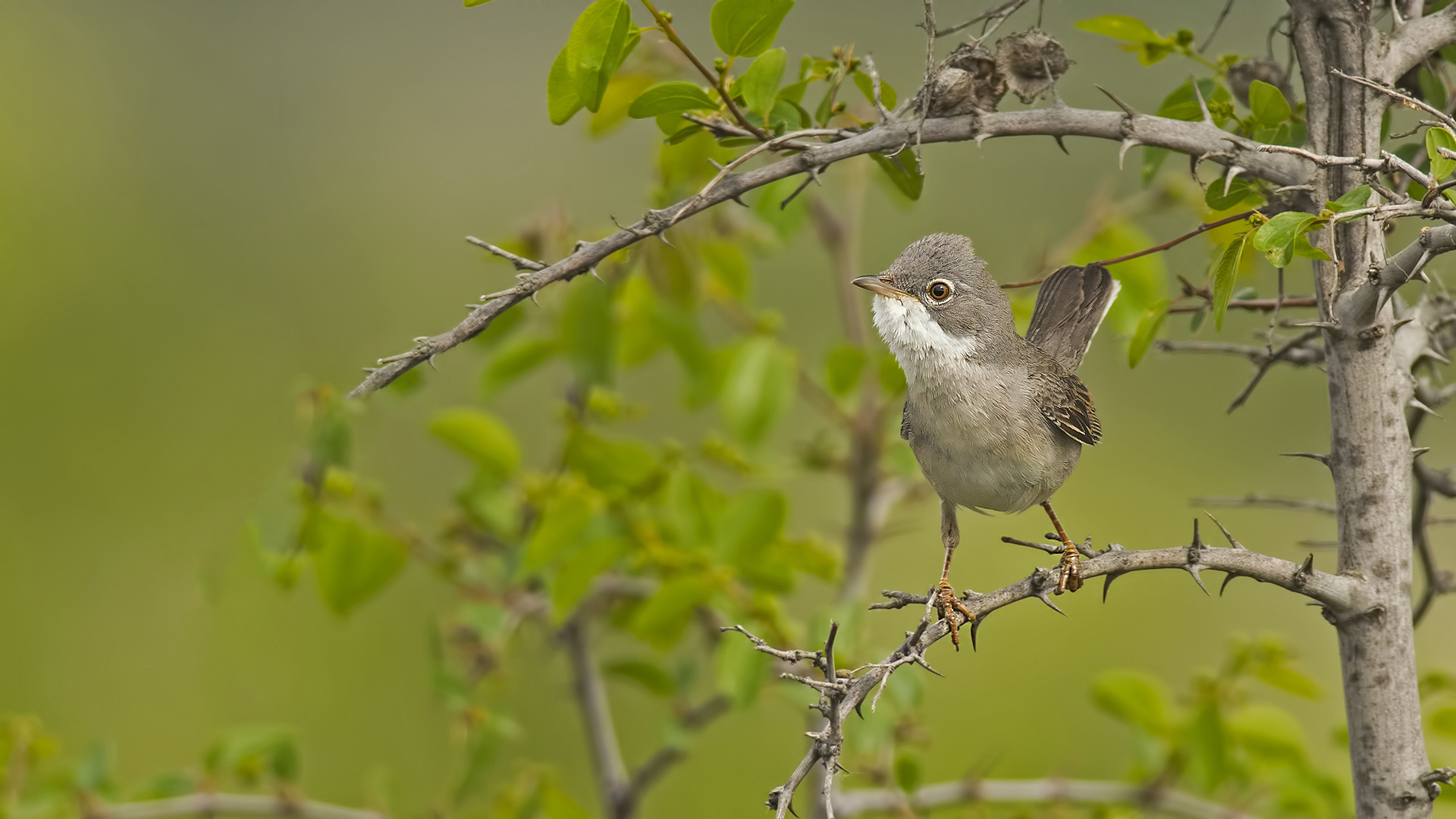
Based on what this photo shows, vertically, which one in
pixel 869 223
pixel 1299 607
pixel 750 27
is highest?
pixel 869 223

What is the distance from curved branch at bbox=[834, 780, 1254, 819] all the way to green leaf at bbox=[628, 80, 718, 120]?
202cm

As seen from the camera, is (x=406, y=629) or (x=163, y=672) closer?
(x=163, y=672)

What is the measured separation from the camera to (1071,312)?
2.47 metres

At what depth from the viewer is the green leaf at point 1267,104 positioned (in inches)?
81.0

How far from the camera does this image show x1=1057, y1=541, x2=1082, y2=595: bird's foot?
211cm

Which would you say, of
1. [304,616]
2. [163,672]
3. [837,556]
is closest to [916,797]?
[837,556]

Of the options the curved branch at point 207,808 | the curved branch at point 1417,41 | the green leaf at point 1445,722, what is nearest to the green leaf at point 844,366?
the curved branch at point 1417,41

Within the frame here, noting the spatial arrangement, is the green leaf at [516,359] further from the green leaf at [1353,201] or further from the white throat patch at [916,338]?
the green leaf at [1353,201]

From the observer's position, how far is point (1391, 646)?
80.1 inches

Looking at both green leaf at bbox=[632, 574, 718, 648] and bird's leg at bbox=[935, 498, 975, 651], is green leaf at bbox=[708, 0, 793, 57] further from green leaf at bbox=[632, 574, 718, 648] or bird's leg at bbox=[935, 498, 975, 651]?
green leaf at bbox=[632, 574, 718, 648]

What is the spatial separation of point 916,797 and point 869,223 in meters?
5.32

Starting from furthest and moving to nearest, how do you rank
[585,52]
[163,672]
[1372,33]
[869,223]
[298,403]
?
[869,223] < [163,672] < [298,403] < [1372,33] < [585,52]

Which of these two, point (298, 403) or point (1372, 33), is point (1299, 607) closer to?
point (1372, 33)

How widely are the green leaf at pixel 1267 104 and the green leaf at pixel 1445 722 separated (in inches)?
68.4
